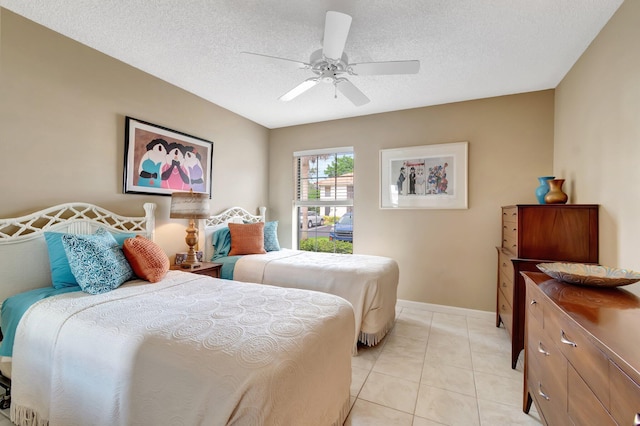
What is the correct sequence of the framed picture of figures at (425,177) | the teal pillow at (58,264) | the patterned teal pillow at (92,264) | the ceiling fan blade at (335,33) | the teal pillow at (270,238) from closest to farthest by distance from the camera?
the ceiling fan blade at (335,33), the patterned teal pillow at (92,264), the teal pillow at (58,264), the framed picture of figures at (425,177), the teal pillow at (270,238)

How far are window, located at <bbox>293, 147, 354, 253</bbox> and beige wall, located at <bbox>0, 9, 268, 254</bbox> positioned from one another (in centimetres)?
180

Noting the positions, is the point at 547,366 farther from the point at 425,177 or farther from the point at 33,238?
the point at 33,238

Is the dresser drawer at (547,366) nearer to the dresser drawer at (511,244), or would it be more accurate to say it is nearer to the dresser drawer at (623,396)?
the dresser drawer at (623,396)

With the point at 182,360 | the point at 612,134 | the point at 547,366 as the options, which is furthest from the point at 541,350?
the point at 182,360

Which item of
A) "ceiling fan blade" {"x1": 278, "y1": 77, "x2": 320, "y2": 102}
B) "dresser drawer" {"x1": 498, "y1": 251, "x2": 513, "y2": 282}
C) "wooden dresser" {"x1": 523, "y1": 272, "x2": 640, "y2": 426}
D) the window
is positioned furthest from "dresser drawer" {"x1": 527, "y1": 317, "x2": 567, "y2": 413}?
the window

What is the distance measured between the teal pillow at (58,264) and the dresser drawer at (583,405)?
275 centimetres

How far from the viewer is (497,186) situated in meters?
3.19

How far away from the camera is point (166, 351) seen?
3.70 ft

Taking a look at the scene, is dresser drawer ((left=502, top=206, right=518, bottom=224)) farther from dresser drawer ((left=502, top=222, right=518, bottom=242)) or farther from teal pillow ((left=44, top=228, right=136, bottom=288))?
teal pillow ((left=44, top=228, right=136, bottom=288))

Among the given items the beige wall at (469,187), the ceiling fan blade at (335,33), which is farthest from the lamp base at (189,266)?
the ceiling fan blade at (335,33)

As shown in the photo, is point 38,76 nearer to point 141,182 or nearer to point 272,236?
point 141,182

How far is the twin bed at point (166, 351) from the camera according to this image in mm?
1020

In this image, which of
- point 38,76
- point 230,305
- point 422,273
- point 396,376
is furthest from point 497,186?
point 38,76

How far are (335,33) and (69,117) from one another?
217 centimetres
